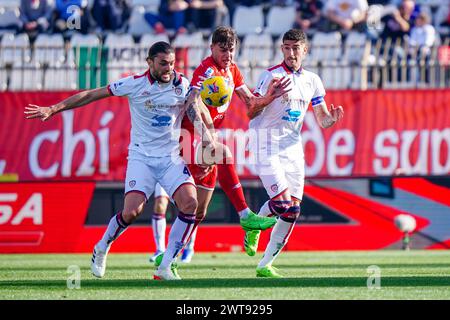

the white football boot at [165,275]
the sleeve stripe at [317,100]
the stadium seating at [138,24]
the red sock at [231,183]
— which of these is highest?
the stadium seating at [138,24]

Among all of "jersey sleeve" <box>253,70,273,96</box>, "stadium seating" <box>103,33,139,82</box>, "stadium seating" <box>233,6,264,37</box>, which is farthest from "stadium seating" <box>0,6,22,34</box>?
"jersey sleeve" <box>253,70,273,96</box>

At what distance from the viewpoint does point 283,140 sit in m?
12.3

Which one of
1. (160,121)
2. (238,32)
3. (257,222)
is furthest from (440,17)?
(160,121)

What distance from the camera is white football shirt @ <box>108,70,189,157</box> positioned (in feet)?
37.6

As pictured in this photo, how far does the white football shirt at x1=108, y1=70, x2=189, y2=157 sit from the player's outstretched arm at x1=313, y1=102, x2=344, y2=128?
1.62 m

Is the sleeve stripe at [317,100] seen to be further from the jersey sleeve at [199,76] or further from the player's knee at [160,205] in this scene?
the player's knee at [160,205]

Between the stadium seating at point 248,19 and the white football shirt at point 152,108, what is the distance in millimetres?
11953

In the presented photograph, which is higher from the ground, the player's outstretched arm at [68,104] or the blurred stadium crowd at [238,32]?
the blurred stadium crowd at [238,32]

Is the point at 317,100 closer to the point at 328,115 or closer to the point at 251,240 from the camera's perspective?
the point at 328,115

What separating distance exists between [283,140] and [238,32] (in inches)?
439

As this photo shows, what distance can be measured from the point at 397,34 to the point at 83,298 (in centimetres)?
1398

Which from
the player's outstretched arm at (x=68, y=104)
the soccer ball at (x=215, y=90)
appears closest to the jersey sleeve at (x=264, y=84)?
the soccer ball at (x=215, y=90)

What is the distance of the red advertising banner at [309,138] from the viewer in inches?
755
